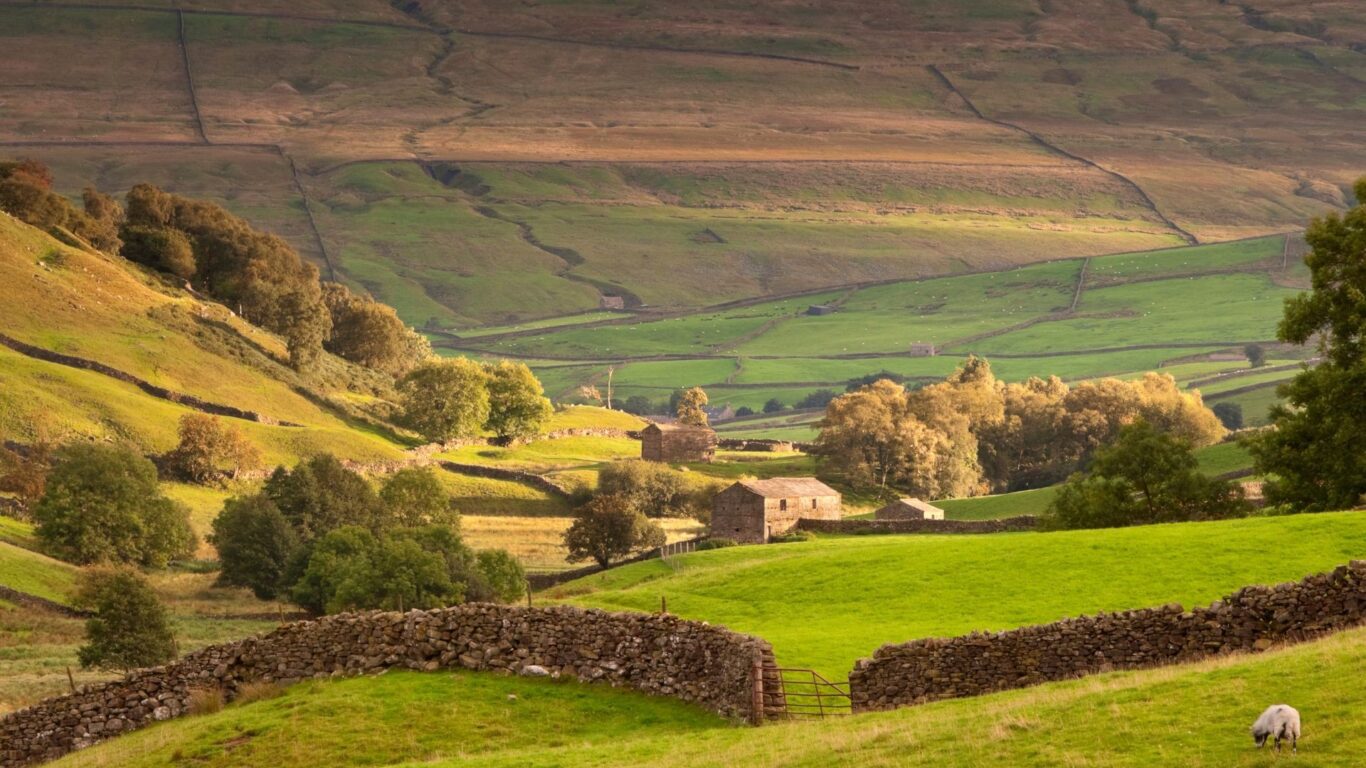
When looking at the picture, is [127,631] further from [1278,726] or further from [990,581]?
[1278,726]

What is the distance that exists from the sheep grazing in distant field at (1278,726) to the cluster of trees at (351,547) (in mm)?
50836

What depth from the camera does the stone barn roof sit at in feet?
372

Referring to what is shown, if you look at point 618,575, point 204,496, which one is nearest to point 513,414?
point 204,496

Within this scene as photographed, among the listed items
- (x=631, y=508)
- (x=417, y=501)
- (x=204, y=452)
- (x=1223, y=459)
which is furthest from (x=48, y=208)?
(x=1223, y=459)

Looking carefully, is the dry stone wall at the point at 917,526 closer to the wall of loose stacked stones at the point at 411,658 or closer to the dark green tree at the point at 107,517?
the dark green tree at the point at 107,517

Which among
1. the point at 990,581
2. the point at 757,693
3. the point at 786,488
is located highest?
the point at 757,693

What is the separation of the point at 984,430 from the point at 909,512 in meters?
49.9

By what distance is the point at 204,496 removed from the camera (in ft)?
378

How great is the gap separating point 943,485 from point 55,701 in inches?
4558

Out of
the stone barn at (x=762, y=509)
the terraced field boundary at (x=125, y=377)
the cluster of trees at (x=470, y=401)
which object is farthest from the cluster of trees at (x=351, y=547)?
the cluster of trees at (x=470, y=401)

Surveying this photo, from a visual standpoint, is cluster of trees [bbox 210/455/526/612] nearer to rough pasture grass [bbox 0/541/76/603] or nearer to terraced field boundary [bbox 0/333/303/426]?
rough pasture grass [bbox 0/541/76/603]

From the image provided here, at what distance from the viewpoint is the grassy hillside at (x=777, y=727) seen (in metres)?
21.0

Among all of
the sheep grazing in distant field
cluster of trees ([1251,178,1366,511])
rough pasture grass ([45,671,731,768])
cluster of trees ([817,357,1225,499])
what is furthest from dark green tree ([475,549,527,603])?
the sheep grazing in distant field

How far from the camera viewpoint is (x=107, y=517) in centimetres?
9450
